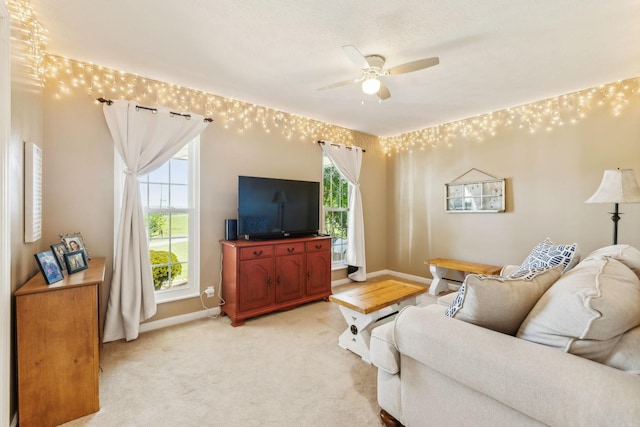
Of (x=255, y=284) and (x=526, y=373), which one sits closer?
(x=526, y=373)

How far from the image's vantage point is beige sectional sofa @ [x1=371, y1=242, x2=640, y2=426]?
97cm

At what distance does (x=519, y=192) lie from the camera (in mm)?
3727

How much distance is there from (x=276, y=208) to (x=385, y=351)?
233 cm

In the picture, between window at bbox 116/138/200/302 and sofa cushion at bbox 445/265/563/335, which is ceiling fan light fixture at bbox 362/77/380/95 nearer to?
sofa cushion at bbox 445/265/563/335

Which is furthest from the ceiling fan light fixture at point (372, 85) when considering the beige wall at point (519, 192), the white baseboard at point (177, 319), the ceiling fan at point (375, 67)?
the white baseboard at point (177, 319)

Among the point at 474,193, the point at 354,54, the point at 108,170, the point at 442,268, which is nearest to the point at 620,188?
the point at 474,193

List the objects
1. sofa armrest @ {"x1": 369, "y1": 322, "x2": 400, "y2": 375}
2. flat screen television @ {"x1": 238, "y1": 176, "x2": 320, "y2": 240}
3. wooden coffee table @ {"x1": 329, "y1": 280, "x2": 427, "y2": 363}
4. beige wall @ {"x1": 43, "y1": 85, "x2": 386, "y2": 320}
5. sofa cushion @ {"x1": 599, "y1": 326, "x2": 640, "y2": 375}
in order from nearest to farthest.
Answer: sofa cushion @ {"x1": 599, "y1": 326, "x2": 640, "y2": 375} < sofa armrest @ {"x1": 369, "y1": 322, "x2": 400, "y2": 375} < wooden coffee table @ {"x1": 329, "y1": 280, "x2": 427, "y2": 363} < beige wall @ {"x1": 43, "y1": 85, "x2": 386, "y2": 320} < flat screen television @ {"x1": 238, "y1": 176, "x2": 320, "y2": 240}

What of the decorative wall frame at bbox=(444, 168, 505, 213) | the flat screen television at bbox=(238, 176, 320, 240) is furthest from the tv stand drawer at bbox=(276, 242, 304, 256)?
the decorative wall frame at bbox=(444, 168, 505, 213)

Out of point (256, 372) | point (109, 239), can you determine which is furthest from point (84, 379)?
point (109, 239)

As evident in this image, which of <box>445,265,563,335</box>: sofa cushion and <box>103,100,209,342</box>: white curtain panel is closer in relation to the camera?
<box>445,265,563,335</box>: sofa cushion

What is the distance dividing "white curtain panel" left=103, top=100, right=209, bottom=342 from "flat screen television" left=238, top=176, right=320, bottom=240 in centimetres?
97

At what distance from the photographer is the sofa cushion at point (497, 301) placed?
4.29ft

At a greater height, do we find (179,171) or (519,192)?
(179,171)

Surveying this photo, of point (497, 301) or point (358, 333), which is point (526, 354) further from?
point (358, 333)
